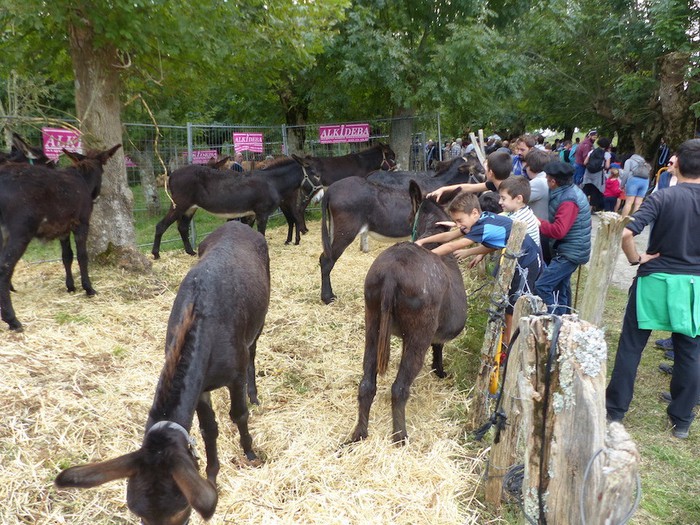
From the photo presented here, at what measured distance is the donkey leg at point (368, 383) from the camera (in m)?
3.33

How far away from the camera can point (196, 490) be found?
1802 mm

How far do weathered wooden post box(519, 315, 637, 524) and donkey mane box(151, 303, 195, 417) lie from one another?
1.60 metres

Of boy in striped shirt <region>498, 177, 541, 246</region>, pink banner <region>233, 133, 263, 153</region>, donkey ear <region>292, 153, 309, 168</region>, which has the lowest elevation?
boy in striped shirt <region>498, 177, 541, 246</region>

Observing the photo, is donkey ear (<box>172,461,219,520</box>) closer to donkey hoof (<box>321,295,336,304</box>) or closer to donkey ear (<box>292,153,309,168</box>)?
donkey hoof (<box>321,295,336,304</box>)

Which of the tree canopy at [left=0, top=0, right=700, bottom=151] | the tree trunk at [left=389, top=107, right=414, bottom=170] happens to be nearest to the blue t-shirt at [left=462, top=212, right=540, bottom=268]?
the tree canopy at [left=0, top=0, right=700, bottom=151]

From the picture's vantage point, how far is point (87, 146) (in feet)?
22.6

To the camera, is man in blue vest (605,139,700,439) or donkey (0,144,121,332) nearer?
man in blue vest (605,139,700,439)

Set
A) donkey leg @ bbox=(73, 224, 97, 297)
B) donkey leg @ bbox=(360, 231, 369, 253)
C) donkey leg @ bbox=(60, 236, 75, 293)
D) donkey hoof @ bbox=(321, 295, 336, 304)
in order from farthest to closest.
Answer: donkey leg @ bbox=(360, 231, 369, 253) → donkey hoof @ bbox=(321, 295, 336, 304) → donkey leg @ bbox=(60, 236, 75, 293) → donkey leg @ bbox=(73, 224, 97, 297)

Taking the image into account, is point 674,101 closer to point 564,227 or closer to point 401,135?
point 401,135

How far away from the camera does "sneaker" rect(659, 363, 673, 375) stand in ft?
14.7

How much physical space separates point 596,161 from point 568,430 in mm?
11578

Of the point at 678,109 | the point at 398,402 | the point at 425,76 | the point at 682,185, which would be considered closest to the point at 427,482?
the point at 398,402

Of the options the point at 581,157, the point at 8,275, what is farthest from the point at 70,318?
the point at 581,157

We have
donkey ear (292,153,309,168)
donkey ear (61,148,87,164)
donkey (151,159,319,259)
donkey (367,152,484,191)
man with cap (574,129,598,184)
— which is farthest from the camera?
man with cap (574,129,598,184)
